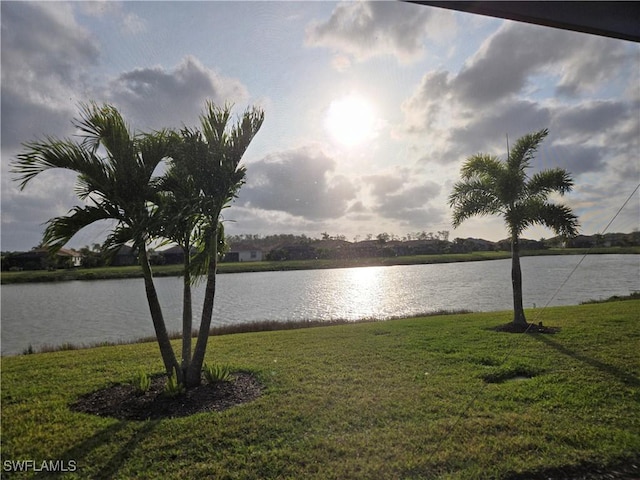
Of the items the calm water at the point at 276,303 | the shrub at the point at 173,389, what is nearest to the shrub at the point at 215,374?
the shrub at the point at 173,389

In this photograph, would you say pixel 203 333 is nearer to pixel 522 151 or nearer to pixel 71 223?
pixel 71 223

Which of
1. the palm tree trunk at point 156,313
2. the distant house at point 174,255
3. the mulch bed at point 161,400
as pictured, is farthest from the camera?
the distant house at point 174,255

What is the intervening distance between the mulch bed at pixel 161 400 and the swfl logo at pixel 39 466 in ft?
2.87

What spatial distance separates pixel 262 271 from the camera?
115 ft

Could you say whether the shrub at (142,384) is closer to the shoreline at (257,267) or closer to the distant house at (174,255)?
the distant house at (174,255)

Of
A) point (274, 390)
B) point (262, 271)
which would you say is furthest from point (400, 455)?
point (262, 271)

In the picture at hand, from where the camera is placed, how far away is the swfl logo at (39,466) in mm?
2869

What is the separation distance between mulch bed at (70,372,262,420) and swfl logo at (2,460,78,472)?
0.87m

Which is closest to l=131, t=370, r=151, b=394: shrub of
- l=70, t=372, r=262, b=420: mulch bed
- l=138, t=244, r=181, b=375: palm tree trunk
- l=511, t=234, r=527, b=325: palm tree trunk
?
l=70, t=372, r=262, b=420: mulch bed

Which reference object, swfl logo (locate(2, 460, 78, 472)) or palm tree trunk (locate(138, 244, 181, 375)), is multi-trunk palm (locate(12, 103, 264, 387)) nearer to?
palm tree trunk (locate(138, 244, 181, 375))

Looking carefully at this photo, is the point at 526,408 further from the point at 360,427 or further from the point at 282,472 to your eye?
the point at 282,472

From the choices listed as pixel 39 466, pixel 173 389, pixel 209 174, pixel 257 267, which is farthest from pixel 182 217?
pixel 257 267

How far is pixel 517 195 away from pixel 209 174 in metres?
7.55

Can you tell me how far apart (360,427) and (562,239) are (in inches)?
300
